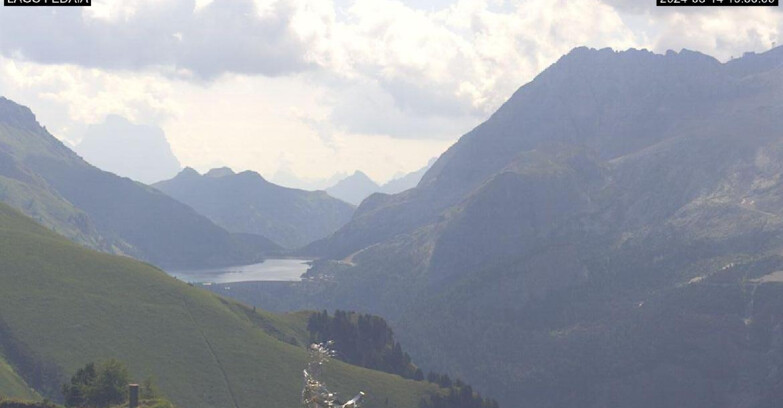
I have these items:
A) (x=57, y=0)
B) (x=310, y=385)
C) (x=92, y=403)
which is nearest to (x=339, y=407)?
(x=310, y=385)

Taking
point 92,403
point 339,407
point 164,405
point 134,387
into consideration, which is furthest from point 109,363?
point 339,407

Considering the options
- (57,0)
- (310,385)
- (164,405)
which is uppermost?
(57,0)

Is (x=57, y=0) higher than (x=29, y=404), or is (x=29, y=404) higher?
(x=57, y=0)

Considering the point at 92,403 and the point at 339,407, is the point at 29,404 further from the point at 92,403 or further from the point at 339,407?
the point at 339,407

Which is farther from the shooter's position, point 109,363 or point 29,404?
point 109,363

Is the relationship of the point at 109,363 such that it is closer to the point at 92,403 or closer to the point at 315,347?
the point at 92,403

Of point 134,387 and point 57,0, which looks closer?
point 134,387

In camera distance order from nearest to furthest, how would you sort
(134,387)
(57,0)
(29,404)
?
1. (134,387)
2. (57,0)
3. (29,404)

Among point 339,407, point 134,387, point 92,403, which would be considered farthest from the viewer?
point 92,403

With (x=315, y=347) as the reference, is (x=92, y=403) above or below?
below
